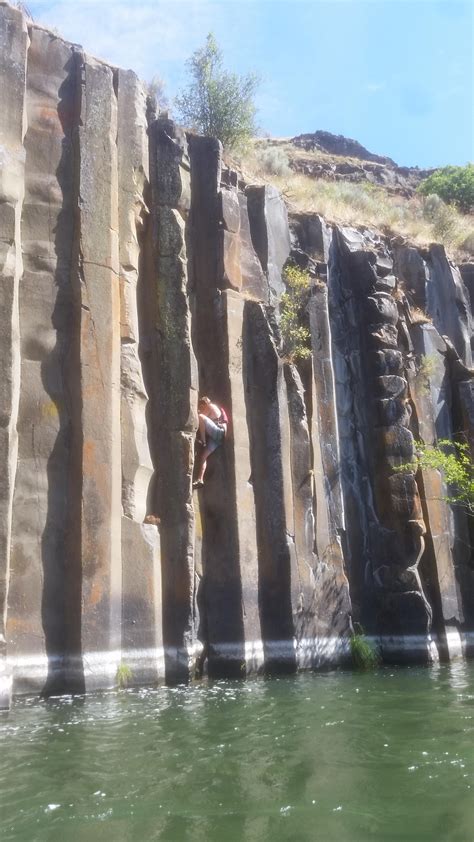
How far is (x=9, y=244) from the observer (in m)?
9.62

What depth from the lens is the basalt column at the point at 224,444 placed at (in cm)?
1145

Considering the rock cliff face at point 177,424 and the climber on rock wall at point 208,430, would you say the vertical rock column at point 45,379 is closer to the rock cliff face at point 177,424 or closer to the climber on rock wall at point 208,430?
the rock cliff face at point 177,424

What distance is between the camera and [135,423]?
36.1ft

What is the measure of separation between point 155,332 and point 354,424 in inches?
193

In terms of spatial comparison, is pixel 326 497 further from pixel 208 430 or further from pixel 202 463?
pixel 208 430

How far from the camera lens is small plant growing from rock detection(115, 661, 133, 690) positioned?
9656mm

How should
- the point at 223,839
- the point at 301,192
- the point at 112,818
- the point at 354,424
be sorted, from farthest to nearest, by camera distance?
the point at 301,192
the point at 354,424
the point at 112,818
the point at 223,839

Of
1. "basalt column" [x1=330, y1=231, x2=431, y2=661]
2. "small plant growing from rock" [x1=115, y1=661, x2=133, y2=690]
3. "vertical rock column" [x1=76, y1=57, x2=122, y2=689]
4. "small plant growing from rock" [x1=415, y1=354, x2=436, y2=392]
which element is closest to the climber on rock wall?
"vertical rock column" [x1=76, y1=57, x2=122, y2=689]

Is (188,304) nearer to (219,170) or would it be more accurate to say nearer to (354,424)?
(219,170)

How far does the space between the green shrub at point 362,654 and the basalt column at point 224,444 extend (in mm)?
2076

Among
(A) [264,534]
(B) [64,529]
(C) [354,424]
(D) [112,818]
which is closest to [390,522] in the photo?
(C) [354,424]

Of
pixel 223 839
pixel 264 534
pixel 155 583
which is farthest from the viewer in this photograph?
pixel 264 534

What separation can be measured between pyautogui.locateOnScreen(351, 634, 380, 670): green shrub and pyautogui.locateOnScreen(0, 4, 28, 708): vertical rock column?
627 centimetres

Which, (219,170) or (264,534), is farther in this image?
(219,170)
